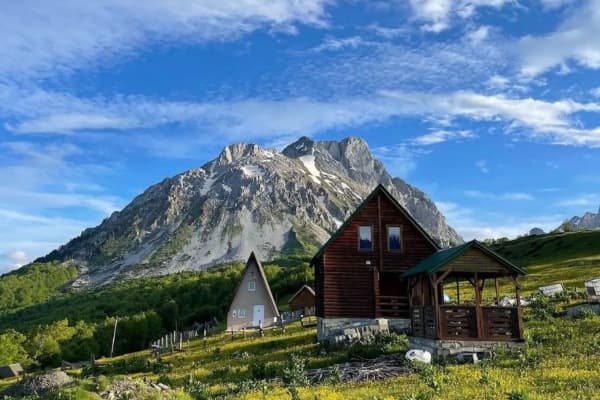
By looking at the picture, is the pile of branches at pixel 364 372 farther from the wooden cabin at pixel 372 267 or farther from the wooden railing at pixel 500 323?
the wooden cabin at pixel 372 267

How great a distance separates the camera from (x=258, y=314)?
75.1 meters

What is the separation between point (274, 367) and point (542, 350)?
1237cm

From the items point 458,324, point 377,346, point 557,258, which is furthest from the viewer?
point 557,258

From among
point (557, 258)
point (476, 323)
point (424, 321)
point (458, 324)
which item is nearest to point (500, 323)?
point (476, 323)

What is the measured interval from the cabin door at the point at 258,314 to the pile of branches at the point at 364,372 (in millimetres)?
49726

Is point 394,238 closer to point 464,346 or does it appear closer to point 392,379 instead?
point 464,346

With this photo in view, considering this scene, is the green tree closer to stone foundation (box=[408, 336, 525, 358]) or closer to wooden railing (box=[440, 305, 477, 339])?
stone foundation (box=[408, 336, 525, 358])

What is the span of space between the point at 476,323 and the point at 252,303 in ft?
170

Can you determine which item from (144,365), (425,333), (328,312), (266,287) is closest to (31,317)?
(266,287)

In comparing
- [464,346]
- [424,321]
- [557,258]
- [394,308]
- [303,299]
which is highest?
[557,258]

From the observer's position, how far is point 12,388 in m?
24.1

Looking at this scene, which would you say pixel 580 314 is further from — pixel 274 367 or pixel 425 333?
pixel 274 367

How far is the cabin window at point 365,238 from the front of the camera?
4022 cm

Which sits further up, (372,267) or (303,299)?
(372,267)
